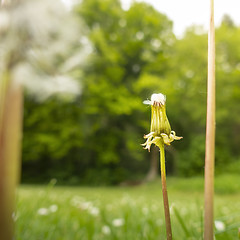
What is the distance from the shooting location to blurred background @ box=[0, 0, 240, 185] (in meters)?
12.0

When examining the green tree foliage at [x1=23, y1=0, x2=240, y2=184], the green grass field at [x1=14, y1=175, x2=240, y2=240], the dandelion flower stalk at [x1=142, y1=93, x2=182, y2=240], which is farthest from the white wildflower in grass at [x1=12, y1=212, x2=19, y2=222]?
the green tree foliage at [x1=23, y1=0, x2=240, y2=184]

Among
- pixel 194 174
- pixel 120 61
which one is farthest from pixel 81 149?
pixel 194 174

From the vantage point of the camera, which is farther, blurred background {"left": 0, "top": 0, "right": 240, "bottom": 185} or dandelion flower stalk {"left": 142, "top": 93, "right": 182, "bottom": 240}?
blurred background {"left": 0, "top": 0, "right": 240, "bottom": 185}

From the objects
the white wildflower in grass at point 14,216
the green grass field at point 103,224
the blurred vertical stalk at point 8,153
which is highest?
the blurred vertical stalk at point 8,153

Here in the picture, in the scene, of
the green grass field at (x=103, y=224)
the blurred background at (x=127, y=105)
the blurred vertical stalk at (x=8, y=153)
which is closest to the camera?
the blurred vertical stalk at (x=8, y=153)

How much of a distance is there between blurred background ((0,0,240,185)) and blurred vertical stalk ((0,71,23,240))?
10809 mm

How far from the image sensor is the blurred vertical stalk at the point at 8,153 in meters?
0.27

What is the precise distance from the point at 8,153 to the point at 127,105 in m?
12.0

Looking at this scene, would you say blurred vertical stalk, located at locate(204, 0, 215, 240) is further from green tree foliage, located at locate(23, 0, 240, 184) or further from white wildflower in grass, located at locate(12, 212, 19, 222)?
green tree foliage, located at locate(23, 0, 240, 184)

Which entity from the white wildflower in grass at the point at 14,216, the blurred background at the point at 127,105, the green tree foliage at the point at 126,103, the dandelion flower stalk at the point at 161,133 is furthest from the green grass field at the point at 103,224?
the green tree foliage at the point at 126,103

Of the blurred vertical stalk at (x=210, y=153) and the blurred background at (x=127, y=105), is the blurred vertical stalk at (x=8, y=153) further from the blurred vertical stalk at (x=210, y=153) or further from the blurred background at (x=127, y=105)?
the blurred background at (x=127, y=105)

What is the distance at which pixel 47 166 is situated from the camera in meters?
14.7

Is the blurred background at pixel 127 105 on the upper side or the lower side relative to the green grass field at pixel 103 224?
upper

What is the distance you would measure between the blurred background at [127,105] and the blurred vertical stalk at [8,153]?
1081cm
